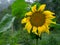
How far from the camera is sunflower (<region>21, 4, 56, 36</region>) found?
75 centimetres

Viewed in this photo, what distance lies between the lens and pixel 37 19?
0.74 meters

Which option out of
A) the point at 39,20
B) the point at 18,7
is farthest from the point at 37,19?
the point at 18,7

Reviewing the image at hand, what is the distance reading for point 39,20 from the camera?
0.74 meters

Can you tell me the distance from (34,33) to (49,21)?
68 mm

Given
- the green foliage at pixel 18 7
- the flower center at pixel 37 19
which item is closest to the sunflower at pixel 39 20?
the flower center at pixel 37 19

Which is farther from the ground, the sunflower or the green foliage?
the green foliage

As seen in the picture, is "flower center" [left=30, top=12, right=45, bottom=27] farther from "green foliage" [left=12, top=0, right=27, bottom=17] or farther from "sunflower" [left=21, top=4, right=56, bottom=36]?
"green foliage" [left=12, top=0, right=27, bottom=17]

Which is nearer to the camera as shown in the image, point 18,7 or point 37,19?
point 37,19

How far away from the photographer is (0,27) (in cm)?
87

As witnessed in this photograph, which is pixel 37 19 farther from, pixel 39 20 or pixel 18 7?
pixel 18 7

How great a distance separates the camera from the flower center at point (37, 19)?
0.74 meters

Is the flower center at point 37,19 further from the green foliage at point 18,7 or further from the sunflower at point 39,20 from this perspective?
the green foliage at point 18,7

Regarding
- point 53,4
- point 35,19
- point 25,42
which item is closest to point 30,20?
point 35,19

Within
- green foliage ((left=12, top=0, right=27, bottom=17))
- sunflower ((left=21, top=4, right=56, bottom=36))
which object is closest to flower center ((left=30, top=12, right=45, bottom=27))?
sunflower ((left=21, top=4, right=56, bottom=36))
